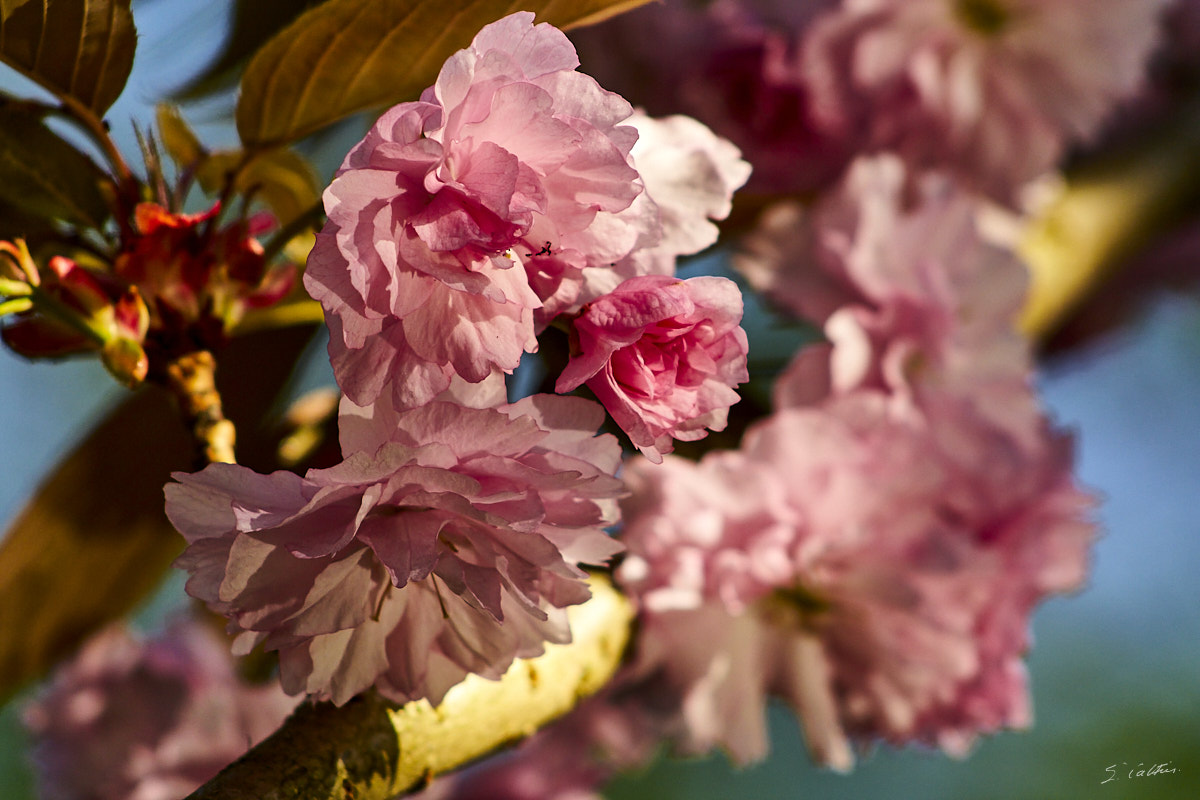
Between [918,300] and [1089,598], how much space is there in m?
1.76

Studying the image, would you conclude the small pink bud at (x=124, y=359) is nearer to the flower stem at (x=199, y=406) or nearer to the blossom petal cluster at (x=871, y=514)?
the flower stem at (x=199, y=406)

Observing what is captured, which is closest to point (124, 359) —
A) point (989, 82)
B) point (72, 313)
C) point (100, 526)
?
point (72, 313)

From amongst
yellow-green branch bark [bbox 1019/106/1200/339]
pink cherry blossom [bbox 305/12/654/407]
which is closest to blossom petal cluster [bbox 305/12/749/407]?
pink cherry blossom [bbox 305/12/654/407]

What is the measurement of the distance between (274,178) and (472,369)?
0.61 feet

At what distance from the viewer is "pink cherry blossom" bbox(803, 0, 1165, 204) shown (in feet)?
1.73

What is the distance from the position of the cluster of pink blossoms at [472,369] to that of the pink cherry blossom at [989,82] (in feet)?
1.20

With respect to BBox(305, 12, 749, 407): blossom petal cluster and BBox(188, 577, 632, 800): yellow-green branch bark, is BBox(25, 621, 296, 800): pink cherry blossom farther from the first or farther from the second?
BBox(305, 12, 749, 407): blossom petal cluster

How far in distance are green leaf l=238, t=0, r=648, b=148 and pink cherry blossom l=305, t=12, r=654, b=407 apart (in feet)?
0.17

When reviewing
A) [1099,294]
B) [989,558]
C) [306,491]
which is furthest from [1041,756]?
[306,491]

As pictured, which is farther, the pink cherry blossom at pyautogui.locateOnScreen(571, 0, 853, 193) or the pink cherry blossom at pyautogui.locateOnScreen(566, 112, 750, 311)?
the pink cherry blossom at pyautogui.locateOnScreen(571, 0, 853, 193)

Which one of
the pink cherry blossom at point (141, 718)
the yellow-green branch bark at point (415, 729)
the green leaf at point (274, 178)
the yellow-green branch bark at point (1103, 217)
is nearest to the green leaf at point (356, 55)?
the green leaf at point (274, 178)

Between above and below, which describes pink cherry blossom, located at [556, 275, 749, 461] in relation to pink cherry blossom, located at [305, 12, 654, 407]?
below

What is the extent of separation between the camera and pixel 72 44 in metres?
0.24

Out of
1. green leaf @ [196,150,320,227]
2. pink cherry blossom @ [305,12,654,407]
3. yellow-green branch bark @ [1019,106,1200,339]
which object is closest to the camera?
pink cherry blossom @ [305,12,654,407]
